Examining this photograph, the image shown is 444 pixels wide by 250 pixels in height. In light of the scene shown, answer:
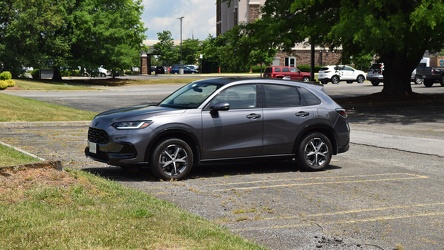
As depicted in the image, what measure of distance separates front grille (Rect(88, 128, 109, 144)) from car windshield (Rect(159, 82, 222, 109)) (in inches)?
52.1

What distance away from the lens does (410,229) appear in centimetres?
766

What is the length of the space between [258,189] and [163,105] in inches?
101

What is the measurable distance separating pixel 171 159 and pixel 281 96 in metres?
2.49

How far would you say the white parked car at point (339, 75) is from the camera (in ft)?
187

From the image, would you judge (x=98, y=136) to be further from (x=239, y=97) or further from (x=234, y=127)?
(x=239, y=97)

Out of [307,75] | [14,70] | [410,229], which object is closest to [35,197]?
[410,229]

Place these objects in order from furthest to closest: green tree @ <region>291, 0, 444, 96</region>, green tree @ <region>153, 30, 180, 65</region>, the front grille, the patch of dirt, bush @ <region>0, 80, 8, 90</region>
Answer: green tree @ <region>153, 30, 180, 65</region>, bush @ <region>0, 80, 8, 90</region>, green tree @ <region>291, 0, 444, 96</region>, the front grille, the patch of dirt

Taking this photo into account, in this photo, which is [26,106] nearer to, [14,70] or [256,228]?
[256,228]

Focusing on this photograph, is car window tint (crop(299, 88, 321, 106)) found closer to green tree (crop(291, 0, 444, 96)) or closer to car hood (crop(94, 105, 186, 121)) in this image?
car hood (crop(94, 105, 186, 121))

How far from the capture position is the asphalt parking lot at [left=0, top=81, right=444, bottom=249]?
7363 millimetres

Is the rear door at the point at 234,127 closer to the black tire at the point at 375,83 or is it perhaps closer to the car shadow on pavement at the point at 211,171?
the car shadow on pavement at the point at 211,171

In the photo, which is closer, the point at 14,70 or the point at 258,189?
the point at 258,189

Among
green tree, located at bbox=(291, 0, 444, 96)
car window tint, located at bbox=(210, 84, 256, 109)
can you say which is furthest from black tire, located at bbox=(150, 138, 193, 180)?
green tree, located at bbox=(291, 0, 444, 96)

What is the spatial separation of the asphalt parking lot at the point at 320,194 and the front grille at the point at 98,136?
0.65 metres
